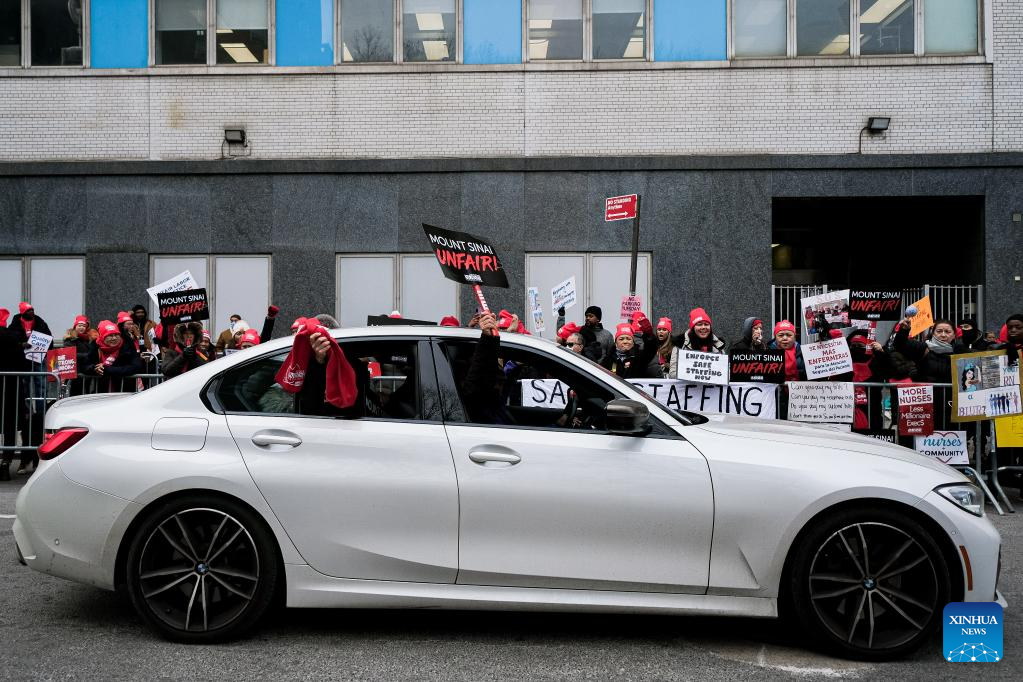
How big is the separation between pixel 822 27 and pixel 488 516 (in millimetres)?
15763

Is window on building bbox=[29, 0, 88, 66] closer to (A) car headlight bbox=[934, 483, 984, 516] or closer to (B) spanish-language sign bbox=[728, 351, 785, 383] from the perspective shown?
(B) spanish-language sign bbox=[728, 351, 785, 383]

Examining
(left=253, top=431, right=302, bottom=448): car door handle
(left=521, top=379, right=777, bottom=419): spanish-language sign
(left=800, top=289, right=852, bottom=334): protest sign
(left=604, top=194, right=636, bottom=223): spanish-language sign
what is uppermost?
(left=604, top=194, right=636, bottom=223): spanish-language sign

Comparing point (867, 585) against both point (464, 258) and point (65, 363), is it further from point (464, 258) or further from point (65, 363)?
point (65, 363)

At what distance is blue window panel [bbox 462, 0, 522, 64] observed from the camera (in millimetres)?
17906

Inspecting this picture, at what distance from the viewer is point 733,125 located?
57.8 ft

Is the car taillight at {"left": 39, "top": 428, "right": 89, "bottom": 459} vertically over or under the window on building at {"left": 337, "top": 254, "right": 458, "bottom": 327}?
under

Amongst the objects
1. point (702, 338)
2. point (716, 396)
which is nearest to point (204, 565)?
point (716, 396)

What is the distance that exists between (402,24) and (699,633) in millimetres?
15300

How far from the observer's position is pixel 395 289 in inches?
709

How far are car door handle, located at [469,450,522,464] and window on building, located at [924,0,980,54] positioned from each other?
16.0 meters

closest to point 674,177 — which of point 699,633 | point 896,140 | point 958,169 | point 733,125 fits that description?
point 733,125

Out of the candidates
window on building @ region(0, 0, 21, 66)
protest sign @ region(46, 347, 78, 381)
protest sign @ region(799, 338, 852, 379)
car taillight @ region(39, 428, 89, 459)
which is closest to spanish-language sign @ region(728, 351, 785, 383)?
protest sign @ region(799, 338, 852, 379)

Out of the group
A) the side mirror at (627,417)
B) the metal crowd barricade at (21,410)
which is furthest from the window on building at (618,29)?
the side mirror at (627,417)

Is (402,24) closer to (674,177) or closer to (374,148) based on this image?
(374,148)
